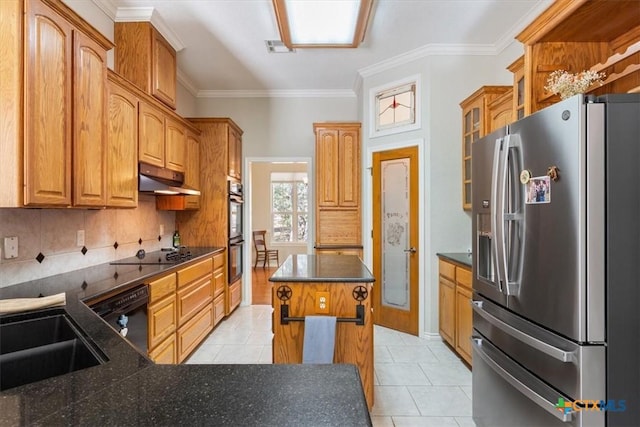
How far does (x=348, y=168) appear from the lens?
172 inches

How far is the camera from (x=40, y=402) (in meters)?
0.70

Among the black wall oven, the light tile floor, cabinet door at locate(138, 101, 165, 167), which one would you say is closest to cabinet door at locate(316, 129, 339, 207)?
the black wall oven

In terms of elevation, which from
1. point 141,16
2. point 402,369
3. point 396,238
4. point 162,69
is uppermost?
point 141,16

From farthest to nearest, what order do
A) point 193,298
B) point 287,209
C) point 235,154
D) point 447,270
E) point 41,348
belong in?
point 287,209 → point 235,154 → point 447,270 → point 193,298 → point 41,348

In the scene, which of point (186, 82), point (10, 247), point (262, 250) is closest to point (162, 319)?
point (10, 247)

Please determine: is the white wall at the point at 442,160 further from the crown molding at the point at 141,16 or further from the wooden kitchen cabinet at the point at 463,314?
the crown molding at the point at 141,16

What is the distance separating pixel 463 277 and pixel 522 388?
139cm

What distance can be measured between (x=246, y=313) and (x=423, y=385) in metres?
2.60

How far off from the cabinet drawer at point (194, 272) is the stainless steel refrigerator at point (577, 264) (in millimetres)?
2461

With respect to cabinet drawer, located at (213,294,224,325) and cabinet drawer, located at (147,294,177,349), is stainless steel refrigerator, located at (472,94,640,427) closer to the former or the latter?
cabinet drawer, located at (147,294,177,349)

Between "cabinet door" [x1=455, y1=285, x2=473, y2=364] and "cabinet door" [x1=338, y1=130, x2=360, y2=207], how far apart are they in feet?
6.25

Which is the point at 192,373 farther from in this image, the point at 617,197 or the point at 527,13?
the point at 527,13

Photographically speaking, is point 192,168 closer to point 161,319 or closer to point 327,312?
point 161,319

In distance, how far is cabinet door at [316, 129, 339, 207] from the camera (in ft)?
14.3
